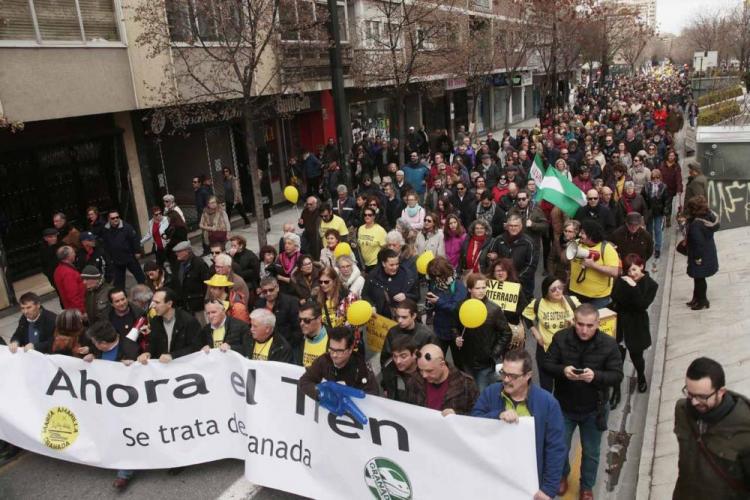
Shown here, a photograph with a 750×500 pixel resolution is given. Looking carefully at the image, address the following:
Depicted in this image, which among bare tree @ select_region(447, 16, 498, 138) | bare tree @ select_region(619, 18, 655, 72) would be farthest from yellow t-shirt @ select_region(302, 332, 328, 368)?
bare tree @ select_region(619, 18, 655, 72)

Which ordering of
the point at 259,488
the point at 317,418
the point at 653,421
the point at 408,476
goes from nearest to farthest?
1. the point at 408,476
2. the point at 317,418
3. the point at 259,488
4. the point at 653,421

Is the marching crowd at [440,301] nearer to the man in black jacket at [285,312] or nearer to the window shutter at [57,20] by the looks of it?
the man in black jacket at [285,312]

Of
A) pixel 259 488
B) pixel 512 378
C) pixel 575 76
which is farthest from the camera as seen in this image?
pixel 575 76

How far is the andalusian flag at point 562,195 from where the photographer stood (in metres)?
9.20

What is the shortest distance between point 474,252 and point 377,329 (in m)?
2.37

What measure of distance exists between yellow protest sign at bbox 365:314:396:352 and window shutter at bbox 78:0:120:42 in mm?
8561

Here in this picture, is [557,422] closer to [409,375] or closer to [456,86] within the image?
[409,375]

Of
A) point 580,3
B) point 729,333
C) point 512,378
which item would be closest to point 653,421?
point 729,333

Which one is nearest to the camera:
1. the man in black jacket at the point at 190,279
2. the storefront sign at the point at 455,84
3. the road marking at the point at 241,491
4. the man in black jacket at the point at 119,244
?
the road marking at the point at 241,491

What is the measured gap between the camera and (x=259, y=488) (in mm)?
5234

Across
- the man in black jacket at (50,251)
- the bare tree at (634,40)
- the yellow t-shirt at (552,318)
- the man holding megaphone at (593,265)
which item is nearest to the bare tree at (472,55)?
the man in black jacket at (50,251)

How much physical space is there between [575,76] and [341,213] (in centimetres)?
6713

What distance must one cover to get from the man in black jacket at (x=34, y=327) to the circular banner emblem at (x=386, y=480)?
11.9 ft

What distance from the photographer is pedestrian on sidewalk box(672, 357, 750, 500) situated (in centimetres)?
336
